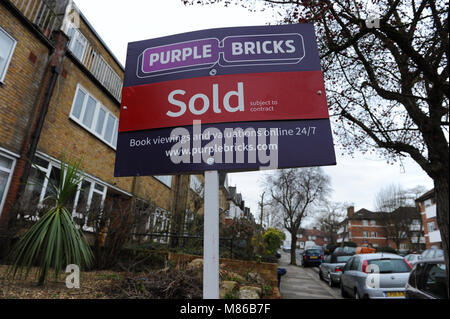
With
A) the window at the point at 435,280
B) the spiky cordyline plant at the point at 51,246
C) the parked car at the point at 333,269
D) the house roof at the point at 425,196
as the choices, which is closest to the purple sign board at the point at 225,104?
the spiky cordyline plant at the point at 51,246

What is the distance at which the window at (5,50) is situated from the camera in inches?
256

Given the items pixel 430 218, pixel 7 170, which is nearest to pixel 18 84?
pixel 7 170

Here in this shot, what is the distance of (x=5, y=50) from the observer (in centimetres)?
662

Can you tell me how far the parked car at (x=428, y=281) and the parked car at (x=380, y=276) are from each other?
1583mm

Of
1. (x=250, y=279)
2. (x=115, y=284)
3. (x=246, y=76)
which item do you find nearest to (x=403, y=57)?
(x=246, y=76)

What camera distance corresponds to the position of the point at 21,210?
5.97 m

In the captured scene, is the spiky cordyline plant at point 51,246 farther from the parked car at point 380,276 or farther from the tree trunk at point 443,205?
the parked car at point 380,276

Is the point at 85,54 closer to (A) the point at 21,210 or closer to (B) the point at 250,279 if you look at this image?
(A) the point at 21,210

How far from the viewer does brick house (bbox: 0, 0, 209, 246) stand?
260 inches

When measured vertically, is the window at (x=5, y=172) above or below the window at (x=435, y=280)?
above

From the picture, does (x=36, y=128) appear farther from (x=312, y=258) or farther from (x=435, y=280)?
(x=312, y=258)

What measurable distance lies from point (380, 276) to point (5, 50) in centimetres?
1097

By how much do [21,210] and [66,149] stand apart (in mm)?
2756

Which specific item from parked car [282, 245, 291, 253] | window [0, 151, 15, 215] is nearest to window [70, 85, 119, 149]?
window [0, 151, 15, 215]
